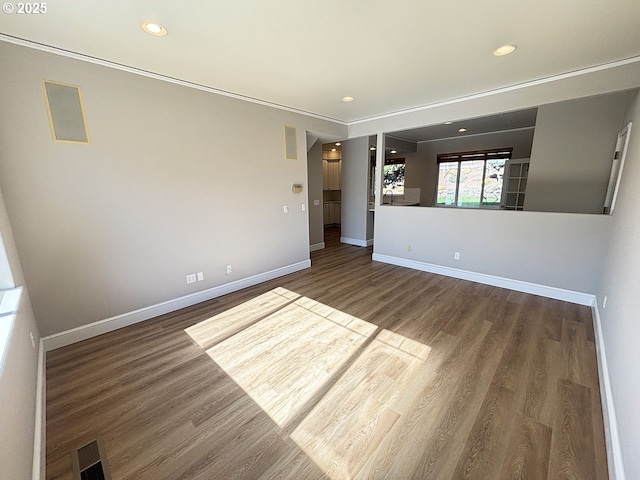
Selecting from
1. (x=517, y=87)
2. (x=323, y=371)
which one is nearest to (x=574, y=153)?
(x=517, y=87)

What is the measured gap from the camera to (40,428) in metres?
1.59

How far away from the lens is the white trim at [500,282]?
3263mm

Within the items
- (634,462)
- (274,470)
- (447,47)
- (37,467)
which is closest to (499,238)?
(447,47)

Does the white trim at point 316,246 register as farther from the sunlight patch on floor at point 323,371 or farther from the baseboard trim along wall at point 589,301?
the sunlight patch on floor at point 323,371

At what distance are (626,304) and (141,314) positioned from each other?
14.3ft

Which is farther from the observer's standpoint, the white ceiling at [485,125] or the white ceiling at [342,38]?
the white ceiling at [485,125]

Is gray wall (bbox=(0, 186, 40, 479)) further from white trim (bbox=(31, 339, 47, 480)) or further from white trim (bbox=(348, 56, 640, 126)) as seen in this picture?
white trim (bbox=(348, 56, 640, 126))

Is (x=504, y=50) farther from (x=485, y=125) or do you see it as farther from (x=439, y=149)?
(x=439, y=149)

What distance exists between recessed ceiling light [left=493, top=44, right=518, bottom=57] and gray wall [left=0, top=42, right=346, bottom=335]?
2.78 m

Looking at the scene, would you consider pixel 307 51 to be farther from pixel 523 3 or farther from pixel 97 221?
pixel 97 221

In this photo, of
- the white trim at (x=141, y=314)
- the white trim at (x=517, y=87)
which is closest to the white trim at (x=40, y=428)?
the white trim at (x=141, y=314)

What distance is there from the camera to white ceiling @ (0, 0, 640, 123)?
5.83ft

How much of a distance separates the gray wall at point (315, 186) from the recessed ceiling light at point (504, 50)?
3649mm

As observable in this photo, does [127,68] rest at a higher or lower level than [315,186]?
higher
